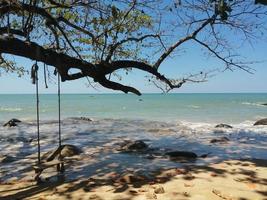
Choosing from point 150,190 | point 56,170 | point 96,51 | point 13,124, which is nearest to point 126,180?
point 150,190

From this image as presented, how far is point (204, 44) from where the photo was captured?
1235 centimetres

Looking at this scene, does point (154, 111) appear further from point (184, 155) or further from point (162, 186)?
point (162, 186)

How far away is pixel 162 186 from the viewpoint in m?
8.06

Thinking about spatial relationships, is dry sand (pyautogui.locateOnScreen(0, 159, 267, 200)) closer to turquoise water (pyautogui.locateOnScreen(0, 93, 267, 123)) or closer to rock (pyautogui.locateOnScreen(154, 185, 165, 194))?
rock (pyautogui.locateOnScreen(154, 185, 165, 194))

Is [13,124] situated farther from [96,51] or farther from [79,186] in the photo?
[79,186]

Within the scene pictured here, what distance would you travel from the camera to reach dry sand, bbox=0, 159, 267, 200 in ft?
24.6

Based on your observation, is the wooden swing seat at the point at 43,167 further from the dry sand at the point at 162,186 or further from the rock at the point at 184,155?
the rock at the point at 184,155

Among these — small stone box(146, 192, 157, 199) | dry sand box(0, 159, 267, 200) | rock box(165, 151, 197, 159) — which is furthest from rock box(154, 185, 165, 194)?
rock box(165, 151, 197, 159)

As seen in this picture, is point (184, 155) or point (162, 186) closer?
point (162, 186)

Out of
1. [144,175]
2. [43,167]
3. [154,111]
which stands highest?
[43,167]

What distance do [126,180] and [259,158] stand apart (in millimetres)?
4781

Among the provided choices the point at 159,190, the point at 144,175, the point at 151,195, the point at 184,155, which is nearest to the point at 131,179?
the point at 144,175

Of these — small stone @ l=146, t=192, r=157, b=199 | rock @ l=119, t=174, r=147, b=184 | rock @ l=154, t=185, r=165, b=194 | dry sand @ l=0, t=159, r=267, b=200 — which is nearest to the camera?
small stone @ l=146, t=192, r=157, b=199

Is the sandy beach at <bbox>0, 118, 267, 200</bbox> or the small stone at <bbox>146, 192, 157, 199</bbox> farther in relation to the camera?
the sandy beach at <bbox>0, 118, 267, 200</bbox>
